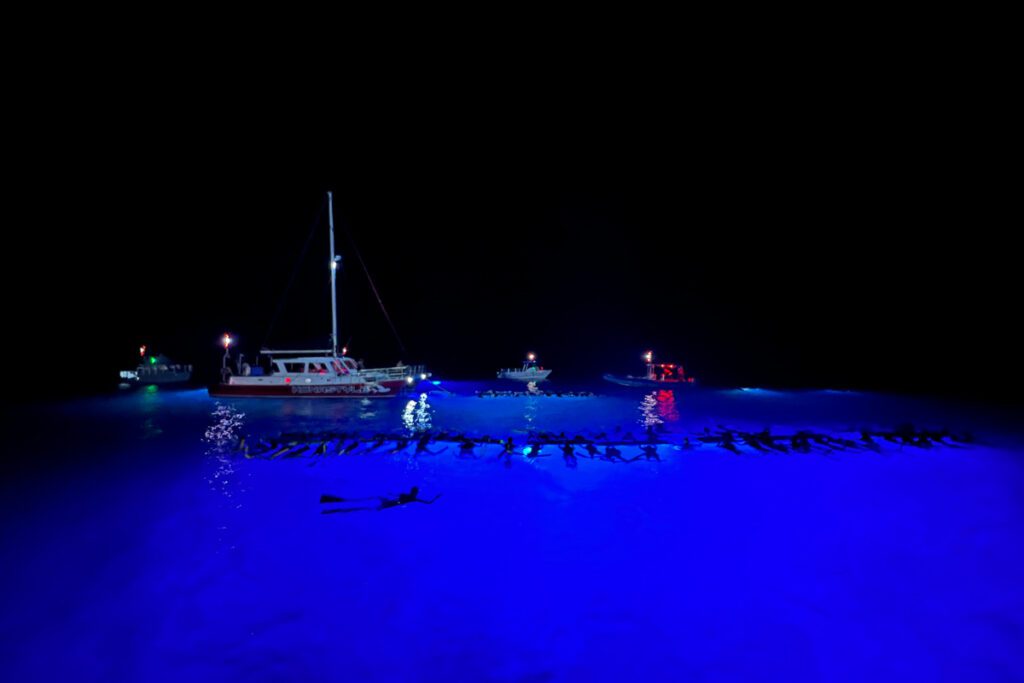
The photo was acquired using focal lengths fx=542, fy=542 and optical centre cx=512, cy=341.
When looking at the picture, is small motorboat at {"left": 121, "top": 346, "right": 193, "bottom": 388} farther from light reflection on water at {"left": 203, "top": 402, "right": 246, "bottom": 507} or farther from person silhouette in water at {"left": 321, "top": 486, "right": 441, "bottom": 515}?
person silhouette in water at {"left": 321, "top": 486, "right": 441, "bottom": 515}

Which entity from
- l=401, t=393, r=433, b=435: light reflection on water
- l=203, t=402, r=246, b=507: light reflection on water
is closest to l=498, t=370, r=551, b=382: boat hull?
l=401, t=393, r=433, b=435: light reflection on water

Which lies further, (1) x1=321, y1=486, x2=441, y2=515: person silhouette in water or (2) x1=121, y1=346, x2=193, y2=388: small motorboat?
(2) x1=121, y1=346, x2=193, y2=388: small motorboat

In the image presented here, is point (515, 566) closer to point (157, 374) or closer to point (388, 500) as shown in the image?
point (388, 500)

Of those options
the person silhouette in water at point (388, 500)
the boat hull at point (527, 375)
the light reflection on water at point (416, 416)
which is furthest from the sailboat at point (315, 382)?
the person silhouette in water at point (388, 500)

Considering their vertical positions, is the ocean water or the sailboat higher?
the sailboat

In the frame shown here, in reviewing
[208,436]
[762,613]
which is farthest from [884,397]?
[208,436]

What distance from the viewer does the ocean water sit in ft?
23.9

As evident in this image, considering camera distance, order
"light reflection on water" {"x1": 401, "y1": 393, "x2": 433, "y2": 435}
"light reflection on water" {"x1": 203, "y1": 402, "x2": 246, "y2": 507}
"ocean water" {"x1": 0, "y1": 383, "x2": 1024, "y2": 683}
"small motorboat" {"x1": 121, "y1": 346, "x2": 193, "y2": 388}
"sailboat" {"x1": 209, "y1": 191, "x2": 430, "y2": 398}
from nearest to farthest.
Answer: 1. "ocean water" {"x1": 0, "y1": 383, "x2": 1024, "y2": 683}
2. "light reflection on water" {"x1": 203, "y1": 402, "x2": 246, "y2": 507}
3. "light reflection on water" {"x1": 401, "y1": 393, "x2": 433, "y2": 435}
4. "sailboat" {"x1": 209, "y1": 191, "x2": 430, "y2": 398}
5. "small motorboat" {"x1": 121, "y1": 346, "x2": 193, "y2": 388}

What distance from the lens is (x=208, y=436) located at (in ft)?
76.0

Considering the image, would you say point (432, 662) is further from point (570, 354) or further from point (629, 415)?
point (570, 354)

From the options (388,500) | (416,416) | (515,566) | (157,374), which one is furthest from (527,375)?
(515,566)

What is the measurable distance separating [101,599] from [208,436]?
15.8 meters

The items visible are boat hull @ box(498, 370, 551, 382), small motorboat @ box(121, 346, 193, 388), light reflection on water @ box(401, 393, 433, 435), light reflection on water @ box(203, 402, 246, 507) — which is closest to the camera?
light reflection on water @ box(203, 402, 246, 507)

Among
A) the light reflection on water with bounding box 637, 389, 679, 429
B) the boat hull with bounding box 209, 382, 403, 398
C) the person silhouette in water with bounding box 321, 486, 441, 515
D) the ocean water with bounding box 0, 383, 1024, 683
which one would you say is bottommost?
the ocean water with bounding box 0, 383, 1024, 683
